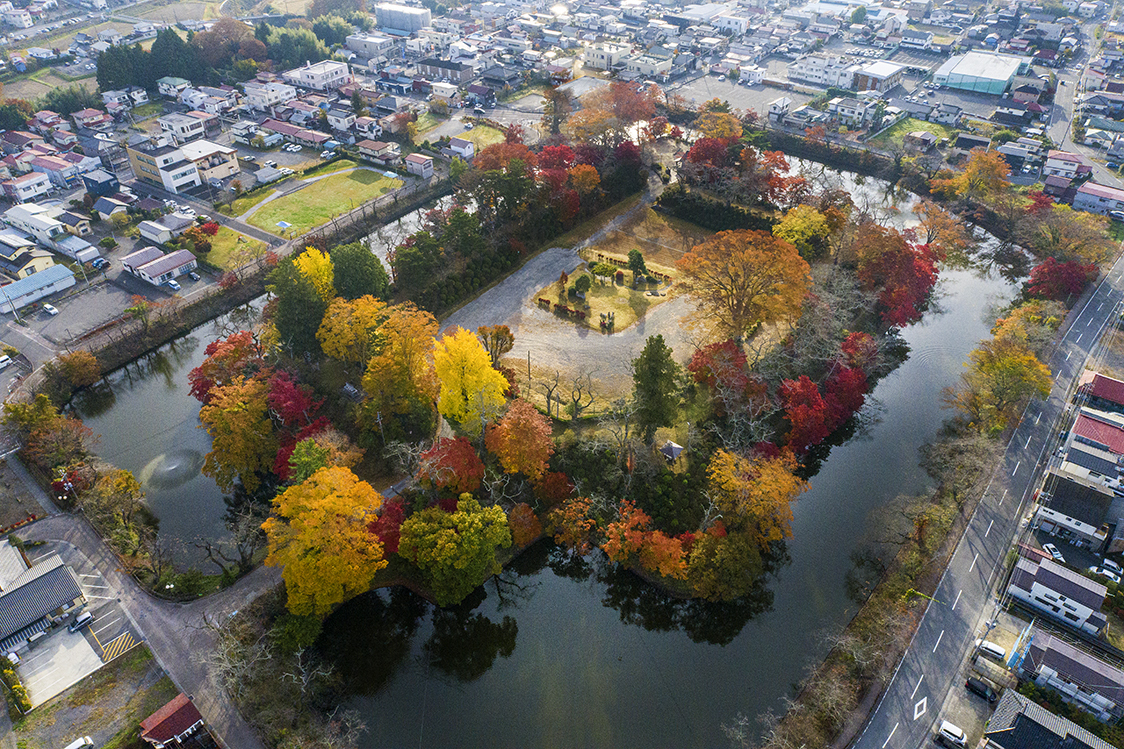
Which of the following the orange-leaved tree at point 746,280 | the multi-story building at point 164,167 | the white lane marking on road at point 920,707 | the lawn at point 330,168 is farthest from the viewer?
the lawn at point 330,168

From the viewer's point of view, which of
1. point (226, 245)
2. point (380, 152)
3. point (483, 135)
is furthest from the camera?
point (483, 135)

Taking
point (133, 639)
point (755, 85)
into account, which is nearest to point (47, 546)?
point (133, 639)

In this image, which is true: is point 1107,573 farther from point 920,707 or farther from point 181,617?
point 181,617

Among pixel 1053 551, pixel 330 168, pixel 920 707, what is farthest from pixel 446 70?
pixel 920 707

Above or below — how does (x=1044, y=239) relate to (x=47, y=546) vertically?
above

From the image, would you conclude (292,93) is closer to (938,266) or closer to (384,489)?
(384,489)

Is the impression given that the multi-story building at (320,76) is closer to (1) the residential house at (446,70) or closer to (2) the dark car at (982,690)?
(1) the residential house at (446,70)

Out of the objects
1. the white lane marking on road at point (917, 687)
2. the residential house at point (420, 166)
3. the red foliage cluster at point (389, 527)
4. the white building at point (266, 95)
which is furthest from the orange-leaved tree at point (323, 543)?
the white building at point (266, 95)
